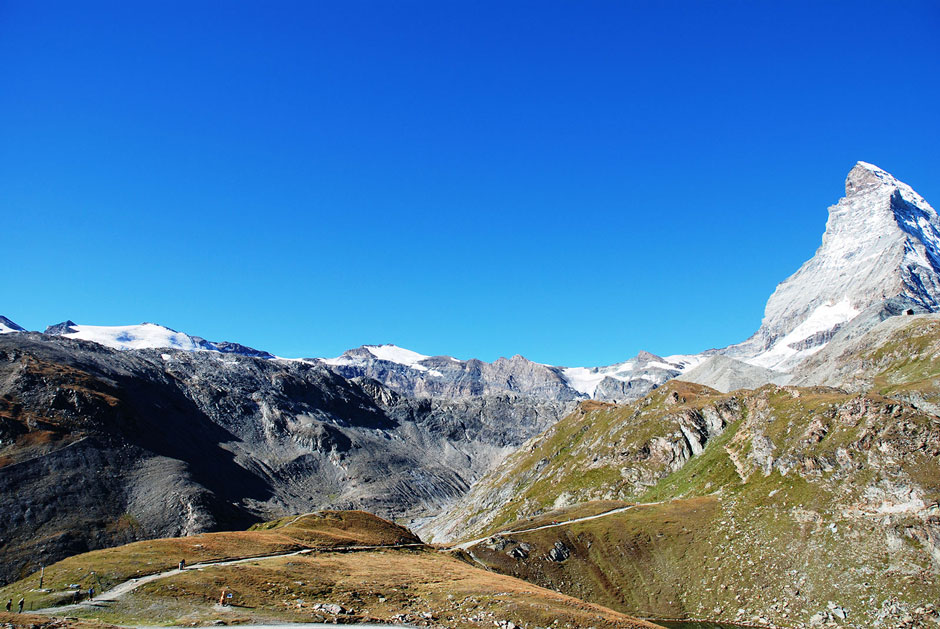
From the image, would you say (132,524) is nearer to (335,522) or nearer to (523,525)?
(335,522)

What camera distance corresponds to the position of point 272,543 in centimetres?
7931

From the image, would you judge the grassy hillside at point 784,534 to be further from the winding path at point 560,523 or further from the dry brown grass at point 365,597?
the dry brown grass at point 365,597

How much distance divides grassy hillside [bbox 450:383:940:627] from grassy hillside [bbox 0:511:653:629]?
48909mm

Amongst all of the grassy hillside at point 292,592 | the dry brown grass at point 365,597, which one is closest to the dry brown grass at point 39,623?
the grassy hillside at point 292,592

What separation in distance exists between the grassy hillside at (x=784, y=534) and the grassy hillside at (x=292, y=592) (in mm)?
48909

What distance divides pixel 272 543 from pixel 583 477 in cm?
13303

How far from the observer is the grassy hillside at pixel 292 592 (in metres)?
49.6

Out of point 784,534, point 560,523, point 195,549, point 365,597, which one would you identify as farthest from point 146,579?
point 784,534

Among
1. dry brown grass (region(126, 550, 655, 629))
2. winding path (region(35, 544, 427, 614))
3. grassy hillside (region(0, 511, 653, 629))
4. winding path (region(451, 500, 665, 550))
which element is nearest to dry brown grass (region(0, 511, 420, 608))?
grassy hillside (region(0, 511, 653, 629))

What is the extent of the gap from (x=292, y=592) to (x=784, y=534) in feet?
312

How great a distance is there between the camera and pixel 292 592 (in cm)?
5538

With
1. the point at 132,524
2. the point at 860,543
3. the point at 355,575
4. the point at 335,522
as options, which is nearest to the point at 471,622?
the point at 355,575

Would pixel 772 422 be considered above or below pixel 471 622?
above

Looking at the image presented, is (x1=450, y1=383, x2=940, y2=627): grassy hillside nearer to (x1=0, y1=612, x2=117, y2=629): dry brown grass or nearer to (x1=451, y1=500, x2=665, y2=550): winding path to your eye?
(x1=451, y1=500, x2=665, y2=550): winding path
